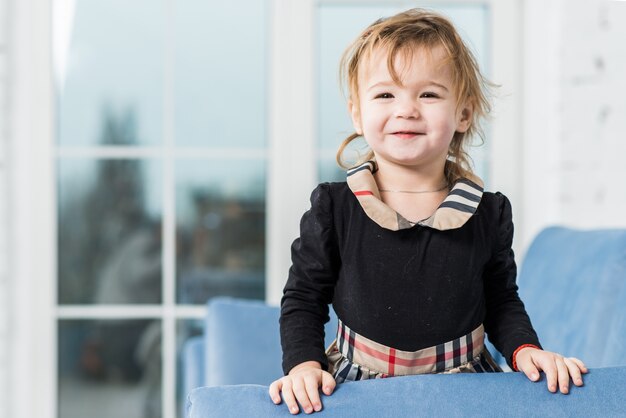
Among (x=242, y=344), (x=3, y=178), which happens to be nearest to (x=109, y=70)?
(x=3, y=178)

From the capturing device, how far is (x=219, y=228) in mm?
2941

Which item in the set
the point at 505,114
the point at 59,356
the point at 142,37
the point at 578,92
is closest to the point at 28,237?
the point at 59,356

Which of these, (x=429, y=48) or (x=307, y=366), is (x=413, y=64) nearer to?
(x=429, y=48)

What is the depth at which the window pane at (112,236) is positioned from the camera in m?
2.89

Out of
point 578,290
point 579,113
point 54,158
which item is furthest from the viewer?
point 54,158

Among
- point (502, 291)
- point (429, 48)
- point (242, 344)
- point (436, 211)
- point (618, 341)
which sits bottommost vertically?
point (242, 344)

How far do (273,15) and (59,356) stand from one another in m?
1.42

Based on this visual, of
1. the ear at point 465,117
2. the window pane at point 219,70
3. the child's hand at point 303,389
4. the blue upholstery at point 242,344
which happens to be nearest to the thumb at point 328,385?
the child's hand at point 303,389

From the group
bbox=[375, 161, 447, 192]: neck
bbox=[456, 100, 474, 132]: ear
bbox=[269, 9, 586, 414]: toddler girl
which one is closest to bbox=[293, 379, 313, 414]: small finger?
bbox=[269, 9, 586, 414]: toddler girl

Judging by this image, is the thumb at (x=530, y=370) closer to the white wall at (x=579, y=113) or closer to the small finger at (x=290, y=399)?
the small finger at (x=290, y=399)

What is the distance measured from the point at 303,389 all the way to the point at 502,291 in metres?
0.42

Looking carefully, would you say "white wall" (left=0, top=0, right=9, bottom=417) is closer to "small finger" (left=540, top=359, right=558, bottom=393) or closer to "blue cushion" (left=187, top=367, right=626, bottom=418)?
"blue cushion" (left=187, top=367, right=626, bottom=418)

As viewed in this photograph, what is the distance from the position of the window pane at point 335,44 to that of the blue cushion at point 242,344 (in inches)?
33.2

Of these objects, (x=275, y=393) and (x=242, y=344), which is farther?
(x=242, y=344)
